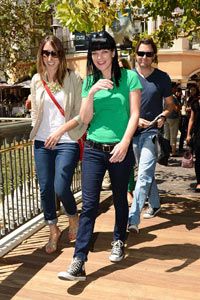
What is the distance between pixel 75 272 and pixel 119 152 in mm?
1011

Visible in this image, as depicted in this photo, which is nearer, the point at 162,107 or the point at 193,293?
the point at 193,293

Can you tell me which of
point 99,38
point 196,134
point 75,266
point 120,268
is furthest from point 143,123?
point 196,134


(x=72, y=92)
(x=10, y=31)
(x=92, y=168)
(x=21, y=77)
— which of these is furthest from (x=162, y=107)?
(x=21, y=77)

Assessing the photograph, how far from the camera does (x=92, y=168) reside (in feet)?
11.3

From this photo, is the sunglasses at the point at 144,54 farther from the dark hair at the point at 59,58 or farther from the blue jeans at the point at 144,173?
the dark hair at the point at 59,58

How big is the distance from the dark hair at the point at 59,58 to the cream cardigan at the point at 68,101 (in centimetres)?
5

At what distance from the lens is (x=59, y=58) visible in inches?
149

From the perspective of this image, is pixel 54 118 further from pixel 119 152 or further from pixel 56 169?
pixel 119 152

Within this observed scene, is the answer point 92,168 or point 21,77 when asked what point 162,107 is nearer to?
point 92,168

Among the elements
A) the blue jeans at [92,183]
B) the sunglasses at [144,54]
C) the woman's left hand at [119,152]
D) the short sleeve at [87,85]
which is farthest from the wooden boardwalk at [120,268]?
the sunglasses at [144,54]

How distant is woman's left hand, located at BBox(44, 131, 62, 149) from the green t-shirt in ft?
1.29

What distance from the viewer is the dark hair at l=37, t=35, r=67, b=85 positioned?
3.74m

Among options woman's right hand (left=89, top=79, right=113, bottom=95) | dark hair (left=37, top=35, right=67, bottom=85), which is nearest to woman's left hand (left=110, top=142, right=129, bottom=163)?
woman's right hand (left=89, top=79, right=113, bottom=95)

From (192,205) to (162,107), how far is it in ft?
5.21
